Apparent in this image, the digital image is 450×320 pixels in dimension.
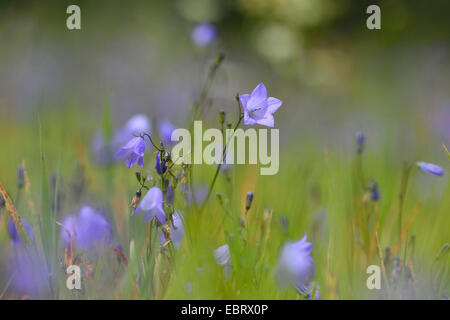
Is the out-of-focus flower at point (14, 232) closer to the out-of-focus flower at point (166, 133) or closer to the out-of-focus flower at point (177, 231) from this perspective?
the out-of-focus flower at point (177, 231)

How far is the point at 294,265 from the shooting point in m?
1.32

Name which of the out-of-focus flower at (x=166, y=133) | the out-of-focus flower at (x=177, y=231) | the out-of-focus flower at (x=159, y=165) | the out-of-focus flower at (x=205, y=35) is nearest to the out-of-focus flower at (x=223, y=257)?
the out-of-focus flower at (x=177, y=231)

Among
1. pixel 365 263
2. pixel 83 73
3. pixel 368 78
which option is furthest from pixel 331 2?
pixel 365 263

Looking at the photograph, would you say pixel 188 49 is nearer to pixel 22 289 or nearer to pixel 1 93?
pixel 1 93

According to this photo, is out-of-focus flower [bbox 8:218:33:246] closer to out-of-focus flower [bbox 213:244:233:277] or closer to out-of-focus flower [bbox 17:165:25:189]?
out-of-focus flower [bbox 17:165:25:189]

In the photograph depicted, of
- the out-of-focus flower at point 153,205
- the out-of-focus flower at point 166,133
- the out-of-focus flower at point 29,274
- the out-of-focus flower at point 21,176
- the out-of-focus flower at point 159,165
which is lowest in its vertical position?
the out-of-focus flower at point 29,274

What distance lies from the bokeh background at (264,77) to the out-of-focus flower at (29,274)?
44 centimetres

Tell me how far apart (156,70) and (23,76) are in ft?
4.56

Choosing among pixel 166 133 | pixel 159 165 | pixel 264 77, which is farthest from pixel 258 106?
pixel 264 77

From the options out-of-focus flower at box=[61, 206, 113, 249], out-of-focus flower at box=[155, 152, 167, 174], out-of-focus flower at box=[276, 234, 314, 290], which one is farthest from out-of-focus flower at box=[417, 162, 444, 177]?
out-of-focus flower at box=[61, 206, 113, 249]

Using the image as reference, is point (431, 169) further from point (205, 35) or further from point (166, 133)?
point (205, 35)

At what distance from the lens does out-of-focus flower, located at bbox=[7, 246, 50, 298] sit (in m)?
1.36

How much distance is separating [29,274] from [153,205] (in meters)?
0.46

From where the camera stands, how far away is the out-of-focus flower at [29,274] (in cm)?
136
